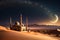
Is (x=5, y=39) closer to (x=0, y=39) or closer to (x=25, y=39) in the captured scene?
(x=0, y=39)

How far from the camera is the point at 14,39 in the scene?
21094 mm

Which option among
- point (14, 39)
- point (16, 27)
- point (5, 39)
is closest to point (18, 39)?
point (14, 39)

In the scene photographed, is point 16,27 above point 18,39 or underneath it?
above

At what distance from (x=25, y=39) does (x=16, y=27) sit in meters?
29.9

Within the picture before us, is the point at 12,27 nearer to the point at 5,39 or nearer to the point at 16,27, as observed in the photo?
the point at 16,27

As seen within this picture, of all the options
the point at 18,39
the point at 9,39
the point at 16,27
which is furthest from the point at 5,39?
the point at 16,27

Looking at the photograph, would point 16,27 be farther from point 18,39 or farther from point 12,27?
point 18,39

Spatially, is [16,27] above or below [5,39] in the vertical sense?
above

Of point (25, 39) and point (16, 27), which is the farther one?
point (16, 27)

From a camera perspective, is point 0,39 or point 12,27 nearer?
point 0,39

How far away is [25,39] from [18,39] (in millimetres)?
1154

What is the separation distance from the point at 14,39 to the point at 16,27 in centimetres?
3043

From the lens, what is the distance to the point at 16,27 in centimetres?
5141

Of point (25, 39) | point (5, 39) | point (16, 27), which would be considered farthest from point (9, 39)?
point (16, 27)
